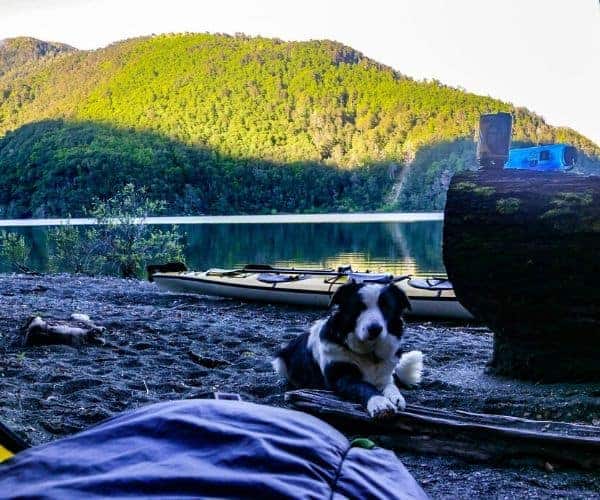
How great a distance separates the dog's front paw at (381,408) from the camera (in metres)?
3.19

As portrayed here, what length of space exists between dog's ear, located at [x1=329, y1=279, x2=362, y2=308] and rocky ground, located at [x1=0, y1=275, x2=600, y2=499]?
767mm

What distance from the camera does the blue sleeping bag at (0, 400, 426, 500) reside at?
0.72 meters

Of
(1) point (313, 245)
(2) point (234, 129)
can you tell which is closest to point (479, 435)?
(1) point (313, 245)

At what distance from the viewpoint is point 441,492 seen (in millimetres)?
2707

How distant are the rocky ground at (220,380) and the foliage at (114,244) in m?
9.26

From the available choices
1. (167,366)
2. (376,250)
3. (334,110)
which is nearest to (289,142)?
(334,110)

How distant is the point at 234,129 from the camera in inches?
2933

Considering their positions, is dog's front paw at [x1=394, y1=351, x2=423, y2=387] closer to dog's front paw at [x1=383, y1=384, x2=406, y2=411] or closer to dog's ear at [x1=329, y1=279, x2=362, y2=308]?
dog's front paw at [x1=383, y1=384, x2=406, y2=411]

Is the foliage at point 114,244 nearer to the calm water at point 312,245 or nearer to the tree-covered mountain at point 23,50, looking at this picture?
the calm water at point 312,245

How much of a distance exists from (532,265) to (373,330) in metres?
1.10

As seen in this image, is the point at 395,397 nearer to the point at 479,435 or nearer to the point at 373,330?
the point at 373,330

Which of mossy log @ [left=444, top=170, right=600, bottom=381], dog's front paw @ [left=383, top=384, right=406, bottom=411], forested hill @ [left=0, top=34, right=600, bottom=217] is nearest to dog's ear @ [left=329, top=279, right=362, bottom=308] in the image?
dog's front paw @ [left=383, top=384, right=406, bottom=411]

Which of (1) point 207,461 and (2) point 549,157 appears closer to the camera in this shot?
(1) point 207,461

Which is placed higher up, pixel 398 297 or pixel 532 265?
pixel 532 265
